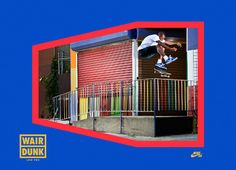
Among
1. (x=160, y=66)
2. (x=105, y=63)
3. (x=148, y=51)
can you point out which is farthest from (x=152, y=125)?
(x=105, y=63)

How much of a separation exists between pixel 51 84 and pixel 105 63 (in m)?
1.34

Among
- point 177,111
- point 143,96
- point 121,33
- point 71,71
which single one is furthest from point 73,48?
point 177,111

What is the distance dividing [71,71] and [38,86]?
35.4 inches

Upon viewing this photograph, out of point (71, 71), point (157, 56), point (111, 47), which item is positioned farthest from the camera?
point (71, 71)

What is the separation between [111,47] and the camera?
695 cm

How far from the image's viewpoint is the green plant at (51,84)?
25.6ft

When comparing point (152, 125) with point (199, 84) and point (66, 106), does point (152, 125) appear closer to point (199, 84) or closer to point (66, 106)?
point (199, 84)

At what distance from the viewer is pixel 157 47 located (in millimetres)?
6426

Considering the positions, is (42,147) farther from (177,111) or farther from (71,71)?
(177,111)

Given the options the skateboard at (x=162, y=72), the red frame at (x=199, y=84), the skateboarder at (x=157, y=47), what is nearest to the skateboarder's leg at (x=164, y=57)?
the skateboarder at (x=157, y=47)

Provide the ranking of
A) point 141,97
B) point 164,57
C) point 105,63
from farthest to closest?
point 105,63, point 141,97, point 164,57

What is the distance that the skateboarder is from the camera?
6352 millimetres

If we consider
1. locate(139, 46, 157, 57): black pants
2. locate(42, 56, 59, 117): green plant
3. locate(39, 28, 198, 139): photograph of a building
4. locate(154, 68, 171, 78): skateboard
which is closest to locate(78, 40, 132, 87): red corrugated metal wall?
locate(39, 28, 198, 139): photograph of a building

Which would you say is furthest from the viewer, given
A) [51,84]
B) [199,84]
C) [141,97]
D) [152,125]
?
[51,84]
